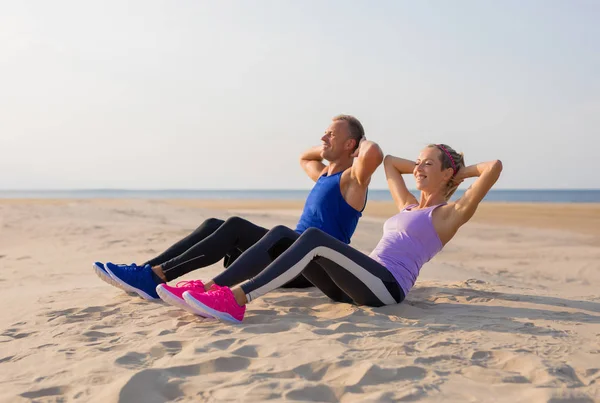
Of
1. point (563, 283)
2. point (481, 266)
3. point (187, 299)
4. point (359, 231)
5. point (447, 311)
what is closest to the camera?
point (187, 299)

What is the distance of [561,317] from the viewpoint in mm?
4273

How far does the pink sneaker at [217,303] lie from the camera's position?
3.72 meters

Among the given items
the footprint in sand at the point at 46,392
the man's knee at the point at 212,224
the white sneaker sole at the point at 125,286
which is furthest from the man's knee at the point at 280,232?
the footprint in sand at the point at 46,392

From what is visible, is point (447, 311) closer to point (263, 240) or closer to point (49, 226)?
point (263, 240)

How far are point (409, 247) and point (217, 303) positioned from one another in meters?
1.48

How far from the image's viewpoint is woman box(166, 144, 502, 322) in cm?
378

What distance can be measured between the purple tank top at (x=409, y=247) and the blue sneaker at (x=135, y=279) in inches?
69.4

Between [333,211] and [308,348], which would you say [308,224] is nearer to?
[333,211]

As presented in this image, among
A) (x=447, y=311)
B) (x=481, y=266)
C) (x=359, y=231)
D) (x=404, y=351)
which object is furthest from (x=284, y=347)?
(x=359, y=231)

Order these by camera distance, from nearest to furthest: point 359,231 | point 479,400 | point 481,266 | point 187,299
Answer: point 479,400 → point 187,299 → point 481,266 → point 359,231

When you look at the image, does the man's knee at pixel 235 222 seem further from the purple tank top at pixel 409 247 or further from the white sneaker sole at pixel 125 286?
the purple tank top at pixel 409 247

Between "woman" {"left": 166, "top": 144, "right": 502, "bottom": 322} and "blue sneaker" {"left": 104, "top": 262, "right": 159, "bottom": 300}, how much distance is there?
2.27 feet

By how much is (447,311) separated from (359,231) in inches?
371

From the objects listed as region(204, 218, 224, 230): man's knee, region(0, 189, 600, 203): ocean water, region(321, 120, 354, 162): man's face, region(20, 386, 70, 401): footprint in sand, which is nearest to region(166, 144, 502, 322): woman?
region(321, 120, 354, 162): man's face
